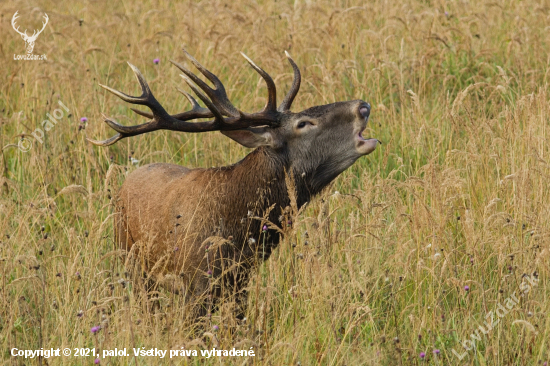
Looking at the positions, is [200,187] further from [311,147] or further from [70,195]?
[70,195]

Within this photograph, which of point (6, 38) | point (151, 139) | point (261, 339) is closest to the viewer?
point (261, 339)

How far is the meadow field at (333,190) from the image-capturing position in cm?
394

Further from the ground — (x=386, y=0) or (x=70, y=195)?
(x=386, y=0)

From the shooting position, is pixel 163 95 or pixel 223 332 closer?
pixel 223 332

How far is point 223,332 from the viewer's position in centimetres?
404

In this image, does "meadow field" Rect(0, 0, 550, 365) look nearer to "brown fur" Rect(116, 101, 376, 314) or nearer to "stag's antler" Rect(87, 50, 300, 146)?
"brown fur" Rect(116, 101, 376, 314)

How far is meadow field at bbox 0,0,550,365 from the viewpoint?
394 cm

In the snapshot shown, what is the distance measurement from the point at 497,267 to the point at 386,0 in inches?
200

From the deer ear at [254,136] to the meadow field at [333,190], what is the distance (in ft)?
1.80

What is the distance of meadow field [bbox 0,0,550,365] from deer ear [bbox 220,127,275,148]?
55 cm

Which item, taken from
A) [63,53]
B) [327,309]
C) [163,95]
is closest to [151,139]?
[163,95]

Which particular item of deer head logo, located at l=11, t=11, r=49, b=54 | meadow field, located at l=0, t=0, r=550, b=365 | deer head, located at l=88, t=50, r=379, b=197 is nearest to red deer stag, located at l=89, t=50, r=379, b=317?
deer head, located at l=88, t=50, r=379, b=197

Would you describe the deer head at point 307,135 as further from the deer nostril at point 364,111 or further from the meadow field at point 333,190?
the meadow field at point 333,190

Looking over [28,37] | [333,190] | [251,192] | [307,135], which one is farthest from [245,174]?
[28,37]
